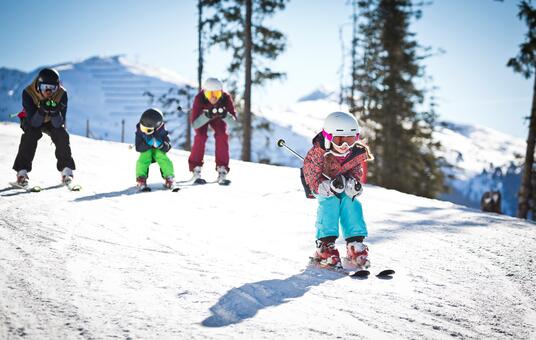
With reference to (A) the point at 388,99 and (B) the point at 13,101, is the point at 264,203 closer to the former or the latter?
(A) the point at 388,99

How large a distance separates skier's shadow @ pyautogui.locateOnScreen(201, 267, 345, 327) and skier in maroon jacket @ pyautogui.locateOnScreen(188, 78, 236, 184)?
5012 mm

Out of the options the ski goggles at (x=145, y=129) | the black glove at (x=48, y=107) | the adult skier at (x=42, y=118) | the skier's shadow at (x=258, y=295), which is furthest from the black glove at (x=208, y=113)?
the skier's shadow at (x=258, y=295)

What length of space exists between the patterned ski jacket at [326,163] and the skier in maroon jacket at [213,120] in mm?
4404

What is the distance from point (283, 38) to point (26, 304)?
16.7 m

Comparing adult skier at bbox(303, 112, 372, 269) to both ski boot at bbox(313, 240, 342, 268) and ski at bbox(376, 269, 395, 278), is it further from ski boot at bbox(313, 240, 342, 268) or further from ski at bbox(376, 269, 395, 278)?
ski at bbox(376, 269, 395, 278)

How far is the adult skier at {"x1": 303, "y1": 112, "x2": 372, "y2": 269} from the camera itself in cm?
417

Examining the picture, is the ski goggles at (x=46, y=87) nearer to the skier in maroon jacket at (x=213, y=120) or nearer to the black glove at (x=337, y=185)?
the skier in maroon jacket at (x=213, y=120)

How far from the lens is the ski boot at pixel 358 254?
4.12 metres

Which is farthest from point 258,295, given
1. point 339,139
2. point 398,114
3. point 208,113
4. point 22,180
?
point 398,114

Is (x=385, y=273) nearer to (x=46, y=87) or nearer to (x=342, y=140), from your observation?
(x=342, y=140)

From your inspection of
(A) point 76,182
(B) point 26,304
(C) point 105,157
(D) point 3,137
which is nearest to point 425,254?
(B) point 26,304

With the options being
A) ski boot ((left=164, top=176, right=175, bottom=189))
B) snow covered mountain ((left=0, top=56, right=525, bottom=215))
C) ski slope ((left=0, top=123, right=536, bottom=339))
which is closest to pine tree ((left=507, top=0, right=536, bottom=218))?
ski slope ((left=0, top=123, right=536, bottom=339))

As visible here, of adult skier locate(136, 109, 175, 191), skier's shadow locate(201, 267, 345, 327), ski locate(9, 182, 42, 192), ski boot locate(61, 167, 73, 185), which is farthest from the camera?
adult skier locate(136, 109, 175, 191)

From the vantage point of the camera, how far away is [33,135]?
730cm
